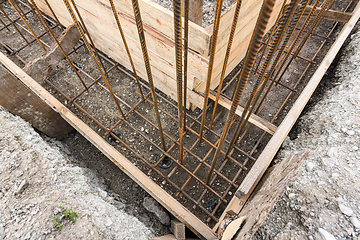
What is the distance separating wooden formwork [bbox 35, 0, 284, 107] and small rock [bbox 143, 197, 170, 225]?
1.32m

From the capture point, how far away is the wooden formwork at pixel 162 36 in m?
1.91

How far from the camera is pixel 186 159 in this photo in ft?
8.63

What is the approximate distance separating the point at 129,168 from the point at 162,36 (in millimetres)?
1398

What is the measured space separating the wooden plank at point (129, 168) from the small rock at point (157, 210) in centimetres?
38

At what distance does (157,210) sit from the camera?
231 centimetres

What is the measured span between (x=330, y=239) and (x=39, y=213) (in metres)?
1.94

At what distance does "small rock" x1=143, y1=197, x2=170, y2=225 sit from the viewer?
2.27 meters

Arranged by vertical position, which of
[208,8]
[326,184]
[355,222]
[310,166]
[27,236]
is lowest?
[27,236]

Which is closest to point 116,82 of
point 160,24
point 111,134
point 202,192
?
point 111,134

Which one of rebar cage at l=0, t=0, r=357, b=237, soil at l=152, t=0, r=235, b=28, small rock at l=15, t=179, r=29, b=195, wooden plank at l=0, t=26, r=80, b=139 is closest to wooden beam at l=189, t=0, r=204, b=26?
rebar cage at l=0, t=0, r=357, b=237

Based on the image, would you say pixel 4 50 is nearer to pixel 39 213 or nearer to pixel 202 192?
pixel 39 213

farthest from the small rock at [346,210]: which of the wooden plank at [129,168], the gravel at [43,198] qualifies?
the gravel at [43,198]

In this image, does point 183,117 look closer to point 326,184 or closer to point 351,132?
point 326,184

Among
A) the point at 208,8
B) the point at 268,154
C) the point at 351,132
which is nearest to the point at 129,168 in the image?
the point at 268,154
